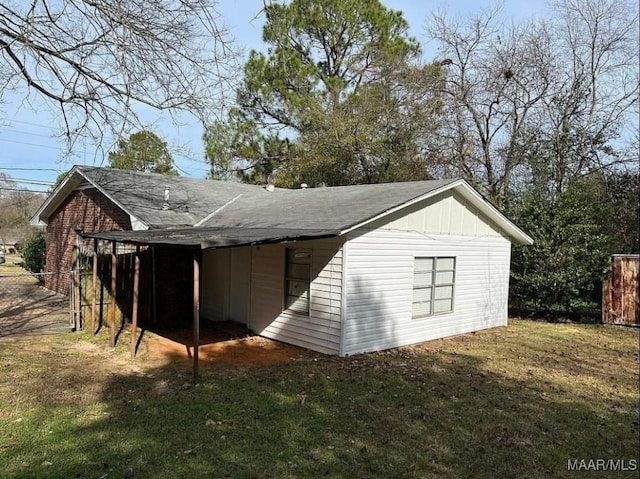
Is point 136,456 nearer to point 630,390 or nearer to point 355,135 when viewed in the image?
point 630,390

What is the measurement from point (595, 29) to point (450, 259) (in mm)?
14192

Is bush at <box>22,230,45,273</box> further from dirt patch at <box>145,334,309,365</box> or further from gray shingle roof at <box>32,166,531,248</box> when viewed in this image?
dirt patch at <box>145,334,309,365</box>

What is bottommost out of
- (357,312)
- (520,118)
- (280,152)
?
(357,312)

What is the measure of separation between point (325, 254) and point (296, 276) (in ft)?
3.05

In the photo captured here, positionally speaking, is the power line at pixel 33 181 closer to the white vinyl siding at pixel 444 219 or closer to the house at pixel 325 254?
the house at pixel 325 254

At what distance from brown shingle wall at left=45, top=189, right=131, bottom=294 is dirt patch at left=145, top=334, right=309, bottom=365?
370 cm

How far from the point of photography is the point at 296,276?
9352 millimetres

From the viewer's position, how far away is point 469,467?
448 centimetres

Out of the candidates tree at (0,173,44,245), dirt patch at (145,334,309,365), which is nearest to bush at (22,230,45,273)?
dirt patch at (145,334,309,365)

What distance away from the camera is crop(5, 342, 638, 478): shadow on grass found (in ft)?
14.4

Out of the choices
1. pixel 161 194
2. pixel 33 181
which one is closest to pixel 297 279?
pixel 161 194

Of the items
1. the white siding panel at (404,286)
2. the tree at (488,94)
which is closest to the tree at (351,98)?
the tree at (488,94)

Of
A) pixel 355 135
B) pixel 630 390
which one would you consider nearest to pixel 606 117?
pixel 355 135

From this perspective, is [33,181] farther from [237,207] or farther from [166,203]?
[237,207]
